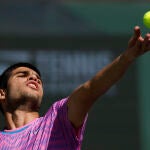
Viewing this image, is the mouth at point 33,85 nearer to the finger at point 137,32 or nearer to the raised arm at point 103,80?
the raised arm at point 103,80

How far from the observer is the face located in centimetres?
279

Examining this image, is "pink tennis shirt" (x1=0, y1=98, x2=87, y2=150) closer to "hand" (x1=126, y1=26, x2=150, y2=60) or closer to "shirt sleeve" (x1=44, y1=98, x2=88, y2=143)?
"shirt sleeve" (x1=44, y1=98, x2=88, y2=143)

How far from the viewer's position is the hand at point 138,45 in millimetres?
2129

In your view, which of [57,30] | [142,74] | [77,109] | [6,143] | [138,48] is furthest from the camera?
[57,30]

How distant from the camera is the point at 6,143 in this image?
2.60 metres

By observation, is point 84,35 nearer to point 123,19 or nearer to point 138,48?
point 123,19

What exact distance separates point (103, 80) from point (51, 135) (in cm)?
35

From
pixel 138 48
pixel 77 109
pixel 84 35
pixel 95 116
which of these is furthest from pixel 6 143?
pixel 84 35

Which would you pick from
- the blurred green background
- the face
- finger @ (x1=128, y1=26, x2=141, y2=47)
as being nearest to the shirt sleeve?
the face

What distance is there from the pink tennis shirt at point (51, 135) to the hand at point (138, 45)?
0.42 m

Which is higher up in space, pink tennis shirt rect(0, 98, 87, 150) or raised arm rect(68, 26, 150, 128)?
raised arm rect(68, 26, 150, 128)

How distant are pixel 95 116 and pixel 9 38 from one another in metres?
1.14

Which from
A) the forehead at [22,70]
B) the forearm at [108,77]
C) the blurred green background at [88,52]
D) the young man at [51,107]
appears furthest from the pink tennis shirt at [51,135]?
the blurred green background at [88,52]

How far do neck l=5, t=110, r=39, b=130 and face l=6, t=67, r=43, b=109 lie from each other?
38 millimetres
